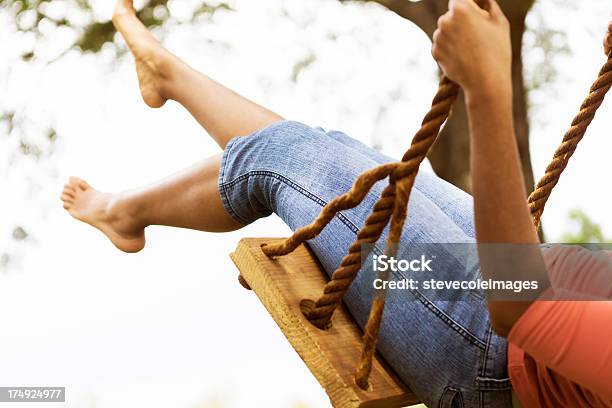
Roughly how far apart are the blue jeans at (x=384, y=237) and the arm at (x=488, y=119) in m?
0.22

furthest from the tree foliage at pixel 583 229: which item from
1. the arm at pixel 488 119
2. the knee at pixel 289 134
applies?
the arm at pixel 488 119

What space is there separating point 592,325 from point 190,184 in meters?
0.63

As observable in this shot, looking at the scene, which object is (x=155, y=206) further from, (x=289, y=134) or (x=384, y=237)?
(x=384, y=237)

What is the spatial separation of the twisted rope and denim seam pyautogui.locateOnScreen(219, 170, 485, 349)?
0.84 feet

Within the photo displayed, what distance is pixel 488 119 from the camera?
0.59 metres

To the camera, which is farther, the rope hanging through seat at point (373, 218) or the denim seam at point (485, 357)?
the denim seam at point (485, 357)

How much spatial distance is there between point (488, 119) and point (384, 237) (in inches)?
11.1

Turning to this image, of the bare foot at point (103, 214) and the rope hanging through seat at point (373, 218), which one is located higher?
the rope hanging through seat at point (373, 218)

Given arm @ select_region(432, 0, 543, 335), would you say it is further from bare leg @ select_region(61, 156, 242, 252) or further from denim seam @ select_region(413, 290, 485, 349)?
bare leg @ select_region(61, 156, 242, 252)

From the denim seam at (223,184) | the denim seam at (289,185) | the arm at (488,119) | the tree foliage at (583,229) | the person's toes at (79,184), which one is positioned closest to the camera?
the arm at (488,119)

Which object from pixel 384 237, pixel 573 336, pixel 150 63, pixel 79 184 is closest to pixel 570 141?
pixel 384 237

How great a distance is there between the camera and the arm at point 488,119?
0.59 meters

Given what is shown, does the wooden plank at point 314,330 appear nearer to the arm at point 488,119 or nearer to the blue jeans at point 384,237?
the blue jeans at point 384,237

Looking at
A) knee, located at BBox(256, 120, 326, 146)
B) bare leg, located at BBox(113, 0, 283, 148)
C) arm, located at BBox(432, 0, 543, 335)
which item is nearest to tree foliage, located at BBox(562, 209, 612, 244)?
bare leg, located at BBox(113, 0, 283, 148)
